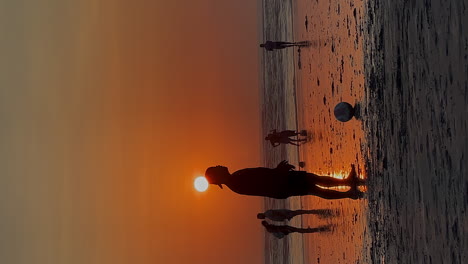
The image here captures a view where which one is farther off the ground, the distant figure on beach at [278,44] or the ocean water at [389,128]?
the distant figure on beach at [278,44]

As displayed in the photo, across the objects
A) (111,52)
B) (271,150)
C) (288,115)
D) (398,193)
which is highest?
(111,52)

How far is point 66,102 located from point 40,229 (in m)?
2.05

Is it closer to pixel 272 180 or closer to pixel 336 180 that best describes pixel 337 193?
pixel 336 180

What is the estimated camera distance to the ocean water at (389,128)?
2.49 m

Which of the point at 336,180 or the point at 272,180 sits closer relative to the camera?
the point at 336,180

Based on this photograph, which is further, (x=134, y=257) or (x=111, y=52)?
(x=111, y=52)

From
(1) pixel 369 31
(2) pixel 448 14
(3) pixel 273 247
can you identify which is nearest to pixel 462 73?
(2) pixel 448 14

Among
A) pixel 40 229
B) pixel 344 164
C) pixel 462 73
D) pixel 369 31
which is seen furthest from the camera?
pixel 40 229

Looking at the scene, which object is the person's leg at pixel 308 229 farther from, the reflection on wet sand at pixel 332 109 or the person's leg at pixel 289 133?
the person's leg at pixel 289 133

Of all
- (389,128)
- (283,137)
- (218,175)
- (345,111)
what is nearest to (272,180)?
Answer: (218,175)

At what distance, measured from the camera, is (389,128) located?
139 inches

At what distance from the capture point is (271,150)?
7.91 metres

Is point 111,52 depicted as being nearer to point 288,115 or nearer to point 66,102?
point 66,102

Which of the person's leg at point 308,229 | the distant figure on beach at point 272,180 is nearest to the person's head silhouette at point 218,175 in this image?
the distant figure on beach at point 272,180
